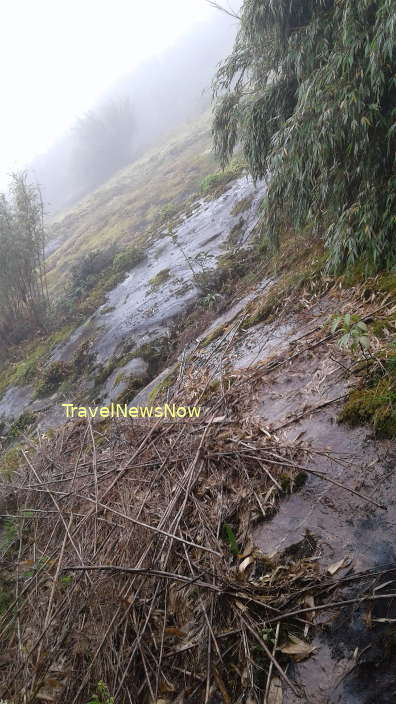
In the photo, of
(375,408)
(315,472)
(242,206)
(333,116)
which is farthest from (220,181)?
(315,472)

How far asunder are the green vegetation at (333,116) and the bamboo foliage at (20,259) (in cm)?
685

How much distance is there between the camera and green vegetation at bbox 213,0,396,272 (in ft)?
9.98

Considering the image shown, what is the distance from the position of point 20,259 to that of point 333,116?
27.5 ft

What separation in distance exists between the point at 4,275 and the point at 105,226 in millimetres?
9887

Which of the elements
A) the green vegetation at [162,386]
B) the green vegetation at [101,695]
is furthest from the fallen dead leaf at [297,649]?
the green vegetation at [162,386]

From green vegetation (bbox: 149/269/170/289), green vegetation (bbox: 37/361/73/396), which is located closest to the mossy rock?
green vegetation (bbox: 37/361/73/396)

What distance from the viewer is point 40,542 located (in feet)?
10.3

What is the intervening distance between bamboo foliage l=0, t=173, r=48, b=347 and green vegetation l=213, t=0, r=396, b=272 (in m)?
6.85

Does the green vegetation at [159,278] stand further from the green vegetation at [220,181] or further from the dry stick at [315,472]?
the dry stick at [315,472]

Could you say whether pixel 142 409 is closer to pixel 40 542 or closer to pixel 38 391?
pixel 40 542

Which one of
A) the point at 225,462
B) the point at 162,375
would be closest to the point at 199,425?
the point at 225,462

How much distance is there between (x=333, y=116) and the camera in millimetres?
3170

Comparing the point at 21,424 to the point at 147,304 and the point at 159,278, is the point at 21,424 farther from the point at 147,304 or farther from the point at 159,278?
the point at 159,278

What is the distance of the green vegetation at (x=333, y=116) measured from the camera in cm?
304
